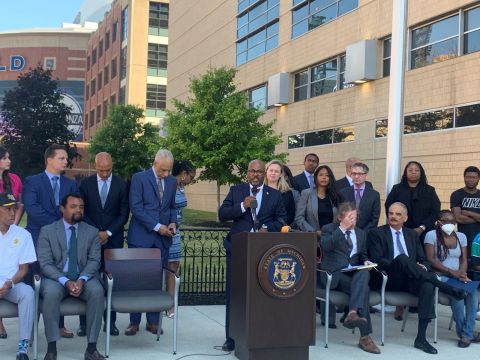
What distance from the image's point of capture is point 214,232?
9.73 m

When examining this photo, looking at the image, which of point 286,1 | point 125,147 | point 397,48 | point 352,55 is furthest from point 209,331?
point 125,147

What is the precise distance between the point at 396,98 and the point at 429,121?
34.8 feet

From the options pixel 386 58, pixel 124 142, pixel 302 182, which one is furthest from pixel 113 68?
pixel 302 182

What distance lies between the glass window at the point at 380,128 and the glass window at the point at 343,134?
1441mm

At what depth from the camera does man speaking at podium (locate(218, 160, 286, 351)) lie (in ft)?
20.6

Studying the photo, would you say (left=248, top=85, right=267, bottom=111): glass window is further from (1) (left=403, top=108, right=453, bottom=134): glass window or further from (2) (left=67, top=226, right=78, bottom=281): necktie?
(2) (left=67, top=226, right=78, bottom=281): necktie

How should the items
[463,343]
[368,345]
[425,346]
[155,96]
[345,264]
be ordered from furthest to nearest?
[155,96] < [345,264] < [463,343] < [425,346] < [368,345]

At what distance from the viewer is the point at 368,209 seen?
804 centimetres

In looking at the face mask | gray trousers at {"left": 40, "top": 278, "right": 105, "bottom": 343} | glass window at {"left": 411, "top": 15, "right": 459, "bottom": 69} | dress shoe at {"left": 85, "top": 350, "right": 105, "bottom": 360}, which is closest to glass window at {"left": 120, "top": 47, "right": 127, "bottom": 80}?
glass window at {"left": 411, "top": 15, "right": 459, "bottom": 69}

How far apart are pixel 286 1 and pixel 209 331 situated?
2280cm

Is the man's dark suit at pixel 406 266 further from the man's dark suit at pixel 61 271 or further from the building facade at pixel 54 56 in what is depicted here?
the building facade at pixel 54 56

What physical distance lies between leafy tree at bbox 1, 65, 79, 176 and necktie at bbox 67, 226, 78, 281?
1954 cm

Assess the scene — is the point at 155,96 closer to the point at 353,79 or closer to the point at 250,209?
the point at 353,79

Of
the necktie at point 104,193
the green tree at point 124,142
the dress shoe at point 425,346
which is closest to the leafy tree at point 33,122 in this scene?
the green tree at point 124,142
